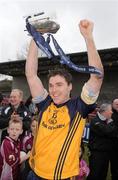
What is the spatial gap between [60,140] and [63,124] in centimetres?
14

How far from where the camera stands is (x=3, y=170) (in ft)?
16.4

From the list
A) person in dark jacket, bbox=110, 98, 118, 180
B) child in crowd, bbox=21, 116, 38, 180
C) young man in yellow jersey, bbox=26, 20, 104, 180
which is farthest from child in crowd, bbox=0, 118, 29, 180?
person in dark jacket, bbox=110, 98, 118, 180

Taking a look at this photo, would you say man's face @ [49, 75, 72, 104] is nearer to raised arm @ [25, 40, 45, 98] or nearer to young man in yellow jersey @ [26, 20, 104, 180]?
young man in yellow jersey @ [26, 20, 104, 180]

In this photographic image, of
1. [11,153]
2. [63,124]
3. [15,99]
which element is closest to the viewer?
[63,124]

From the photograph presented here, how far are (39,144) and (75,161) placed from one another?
0.35m

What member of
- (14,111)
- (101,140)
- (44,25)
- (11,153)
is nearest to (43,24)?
(44,25)

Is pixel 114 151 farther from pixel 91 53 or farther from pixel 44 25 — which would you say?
pixel 91 53

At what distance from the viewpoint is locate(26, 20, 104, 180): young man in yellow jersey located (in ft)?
10.2

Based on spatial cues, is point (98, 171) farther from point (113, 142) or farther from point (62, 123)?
point (62, 123)

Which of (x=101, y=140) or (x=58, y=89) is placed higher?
(x=58, y=89)

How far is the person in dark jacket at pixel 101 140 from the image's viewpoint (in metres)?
6.42

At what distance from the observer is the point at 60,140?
3121mm

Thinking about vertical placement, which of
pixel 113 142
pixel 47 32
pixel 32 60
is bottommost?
pixel 113 142

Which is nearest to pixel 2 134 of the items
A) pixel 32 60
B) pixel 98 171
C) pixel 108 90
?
pixel 98 171
